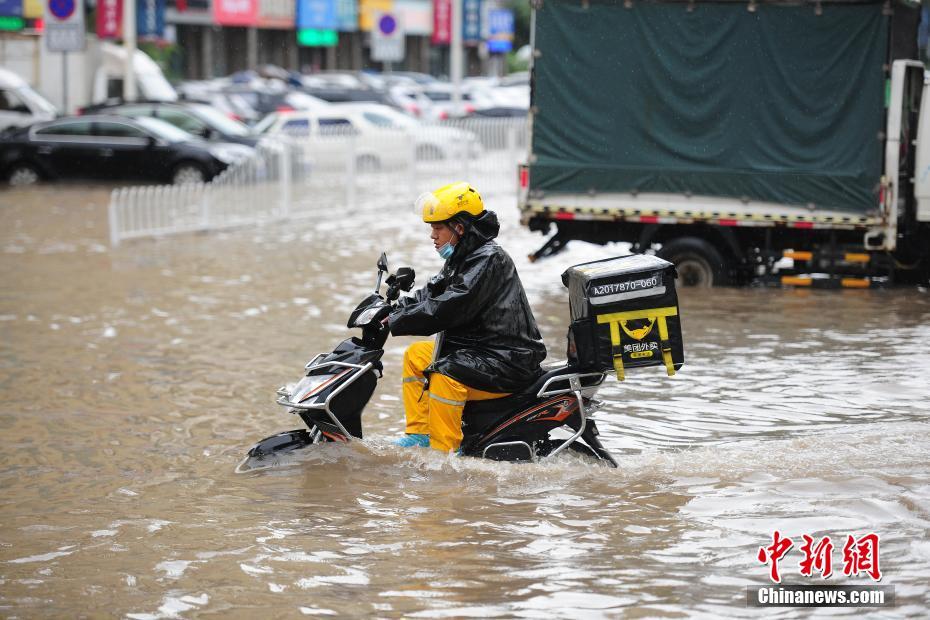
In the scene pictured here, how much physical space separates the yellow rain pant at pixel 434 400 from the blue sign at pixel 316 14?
5882 centimetres

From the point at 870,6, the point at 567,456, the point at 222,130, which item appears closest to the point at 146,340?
the point at 567,456

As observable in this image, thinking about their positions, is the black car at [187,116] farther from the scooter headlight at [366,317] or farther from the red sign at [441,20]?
the red sign at [441,20]

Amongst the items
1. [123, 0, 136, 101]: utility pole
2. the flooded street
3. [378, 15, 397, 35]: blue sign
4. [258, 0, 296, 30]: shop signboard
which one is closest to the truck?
the flooded street

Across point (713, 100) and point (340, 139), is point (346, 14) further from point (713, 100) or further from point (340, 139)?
point (713, 100)

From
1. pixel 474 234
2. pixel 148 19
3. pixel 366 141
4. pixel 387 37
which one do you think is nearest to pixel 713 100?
pixel 474 234

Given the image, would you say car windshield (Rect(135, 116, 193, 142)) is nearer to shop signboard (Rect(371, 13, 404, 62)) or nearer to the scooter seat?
shop signboard (Rect(371, 13, 404, 62))

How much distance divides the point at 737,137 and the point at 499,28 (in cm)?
5990

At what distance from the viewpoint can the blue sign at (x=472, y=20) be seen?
199 ft

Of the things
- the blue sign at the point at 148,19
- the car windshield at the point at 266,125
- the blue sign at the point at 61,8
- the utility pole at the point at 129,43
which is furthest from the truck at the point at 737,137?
the blue sign at the point at 148,19

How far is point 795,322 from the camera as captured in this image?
1208 cm

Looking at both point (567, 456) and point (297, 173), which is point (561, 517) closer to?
point (567, 456)

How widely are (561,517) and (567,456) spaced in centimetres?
64

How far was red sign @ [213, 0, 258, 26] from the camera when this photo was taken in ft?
192

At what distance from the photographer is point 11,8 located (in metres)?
38.1
